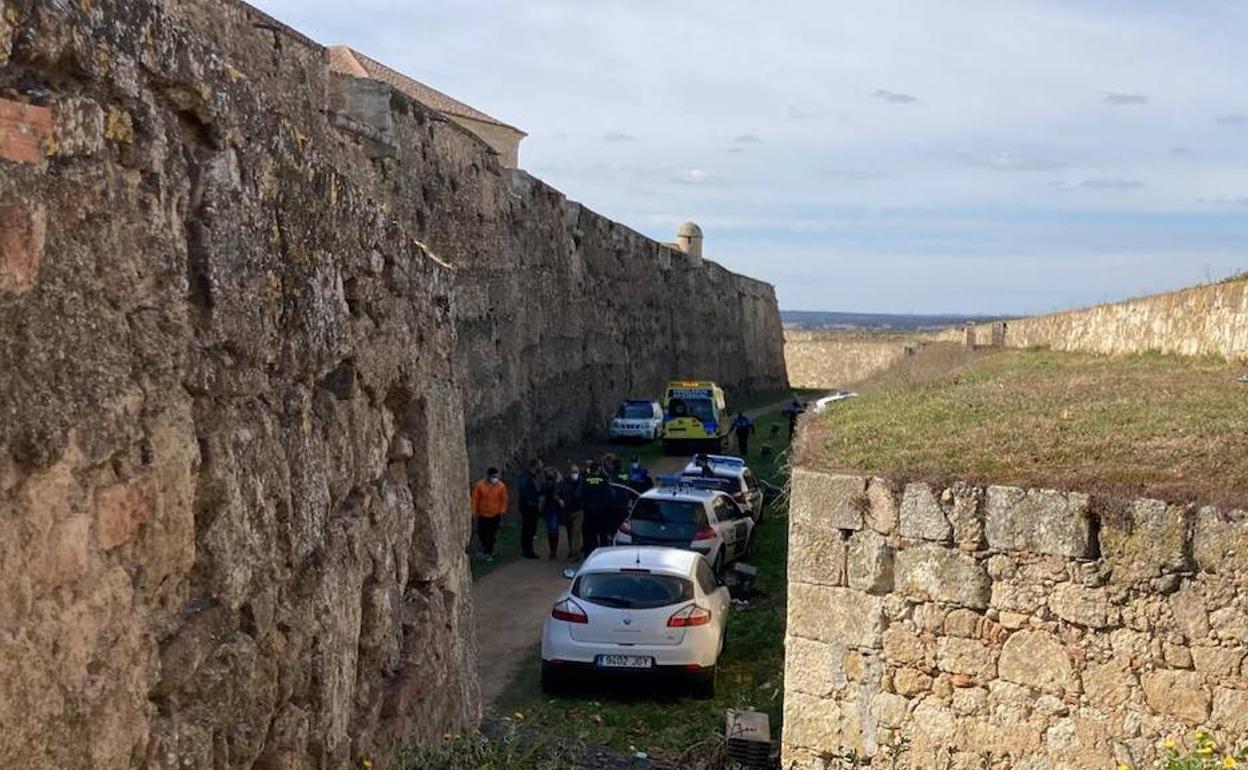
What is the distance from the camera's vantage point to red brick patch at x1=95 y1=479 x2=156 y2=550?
3.75 m

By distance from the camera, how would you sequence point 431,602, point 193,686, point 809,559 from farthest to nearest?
point 809,559
point 431,602
point 193,686

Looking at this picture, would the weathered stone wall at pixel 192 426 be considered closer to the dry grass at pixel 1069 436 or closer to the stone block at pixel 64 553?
the stone block at pixel 64 553

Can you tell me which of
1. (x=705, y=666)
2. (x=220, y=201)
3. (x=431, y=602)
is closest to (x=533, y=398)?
(x=705, y=666)

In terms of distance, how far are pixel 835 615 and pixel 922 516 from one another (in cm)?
89

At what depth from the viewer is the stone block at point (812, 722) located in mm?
8797

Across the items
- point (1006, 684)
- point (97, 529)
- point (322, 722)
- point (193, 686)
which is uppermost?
point (97, 529)

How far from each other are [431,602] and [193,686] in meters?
2.50

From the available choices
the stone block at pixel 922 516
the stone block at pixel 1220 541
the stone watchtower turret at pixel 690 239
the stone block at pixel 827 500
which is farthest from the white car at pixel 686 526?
the stone watchtower turret at pixel 690 239

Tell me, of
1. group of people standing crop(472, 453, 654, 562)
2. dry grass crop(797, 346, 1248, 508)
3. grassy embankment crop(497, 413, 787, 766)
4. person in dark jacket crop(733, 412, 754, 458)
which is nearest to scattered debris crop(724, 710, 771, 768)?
grassy embankment crop(497, 413, 787, 766)

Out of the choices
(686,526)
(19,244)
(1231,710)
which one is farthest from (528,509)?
(19,244)

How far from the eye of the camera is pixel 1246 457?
8.73 metres

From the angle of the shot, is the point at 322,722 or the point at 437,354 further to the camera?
the point at 437,354

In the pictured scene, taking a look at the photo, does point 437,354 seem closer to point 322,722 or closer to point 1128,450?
point 322,722

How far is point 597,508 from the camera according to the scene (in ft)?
63.4
